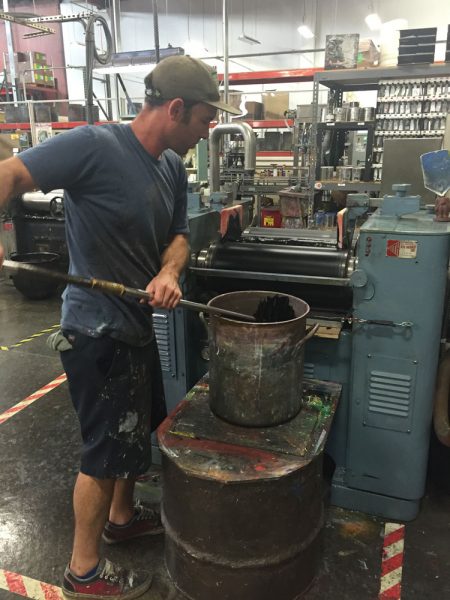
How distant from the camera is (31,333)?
11.8 feet

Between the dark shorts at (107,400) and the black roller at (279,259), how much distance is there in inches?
A: 22.0

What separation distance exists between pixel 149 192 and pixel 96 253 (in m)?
0.21

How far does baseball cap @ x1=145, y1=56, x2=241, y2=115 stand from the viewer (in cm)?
123

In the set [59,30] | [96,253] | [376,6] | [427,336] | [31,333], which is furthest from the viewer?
[59,30]

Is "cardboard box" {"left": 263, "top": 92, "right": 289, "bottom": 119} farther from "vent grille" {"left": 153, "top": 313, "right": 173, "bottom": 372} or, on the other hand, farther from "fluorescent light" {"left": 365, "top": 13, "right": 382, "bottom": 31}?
"vent grille" {"left": 153, "top": 313, "right": 173, "bottom": 372}

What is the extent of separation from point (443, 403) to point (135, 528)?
113cm

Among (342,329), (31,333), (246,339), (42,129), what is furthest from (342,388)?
(42,129)

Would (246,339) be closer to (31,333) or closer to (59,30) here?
(31,333)

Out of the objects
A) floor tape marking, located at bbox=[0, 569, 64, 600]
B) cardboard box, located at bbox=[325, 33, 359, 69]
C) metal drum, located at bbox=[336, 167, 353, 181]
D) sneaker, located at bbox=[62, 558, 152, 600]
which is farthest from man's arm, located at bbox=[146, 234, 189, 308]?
cardboard box, located at bbox=[325, 33, 359, 69]

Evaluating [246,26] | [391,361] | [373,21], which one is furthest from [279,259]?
[246,26]

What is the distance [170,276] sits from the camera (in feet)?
4.33

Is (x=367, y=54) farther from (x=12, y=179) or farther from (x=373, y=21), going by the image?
(x=373, y=21)

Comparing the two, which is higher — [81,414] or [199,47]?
[199,47]

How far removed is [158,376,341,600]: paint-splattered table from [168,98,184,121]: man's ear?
0.84m
